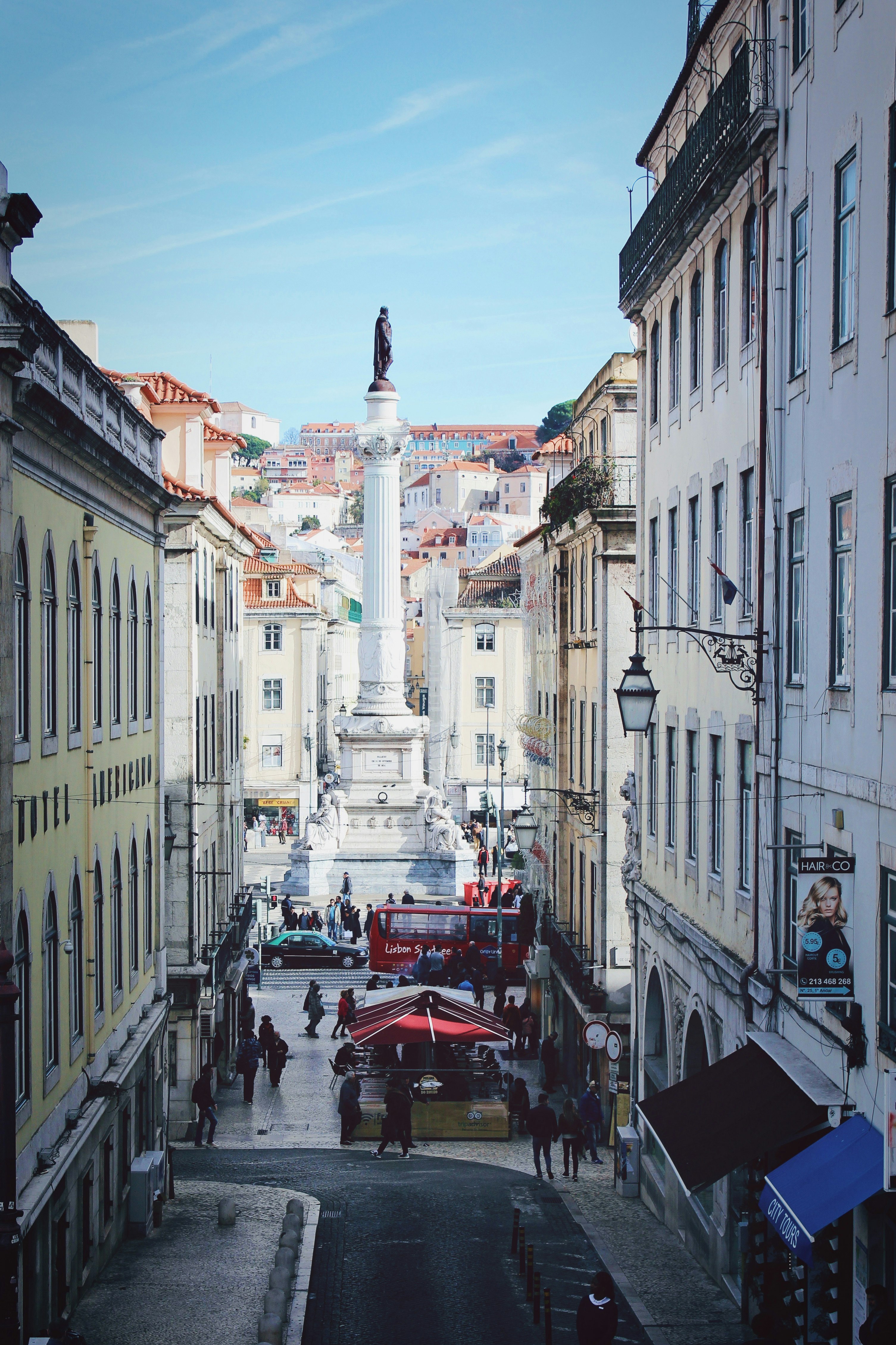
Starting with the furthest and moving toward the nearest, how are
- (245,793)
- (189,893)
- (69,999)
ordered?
(245,793) < (189,893) < (69,999)

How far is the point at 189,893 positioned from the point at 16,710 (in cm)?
1663

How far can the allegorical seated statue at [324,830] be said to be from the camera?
6353 centimetres

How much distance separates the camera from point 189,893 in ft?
106

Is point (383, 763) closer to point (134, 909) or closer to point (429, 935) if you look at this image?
point (429, 935)

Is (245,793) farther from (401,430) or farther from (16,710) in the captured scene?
(16,710)

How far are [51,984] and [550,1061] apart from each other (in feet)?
60.3

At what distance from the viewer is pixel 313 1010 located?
40688mm

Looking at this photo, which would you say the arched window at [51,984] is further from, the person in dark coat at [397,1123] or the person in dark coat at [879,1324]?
the person in dark coat at [397,1123]

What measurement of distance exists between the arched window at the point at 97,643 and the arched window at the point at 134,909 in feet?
11.0

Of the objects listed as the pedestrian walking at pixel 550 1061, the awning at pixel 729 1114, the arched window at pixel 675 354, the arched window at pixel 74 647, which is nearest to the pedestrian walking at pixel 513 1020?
the pedestrian walking at pixel 550 1061

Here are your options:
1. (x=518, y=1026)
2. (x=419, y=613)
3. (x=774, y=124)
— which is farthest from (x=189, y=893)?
(x=419, y=613)

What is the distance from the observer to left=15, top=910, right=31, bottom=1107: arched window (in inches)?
618

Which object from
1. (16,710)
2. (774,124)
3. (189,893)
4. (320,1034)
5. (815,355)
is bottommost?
(320,1034)

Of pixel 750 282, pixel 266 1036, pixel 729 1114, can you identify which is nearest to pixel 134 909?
pixel 729 1114
